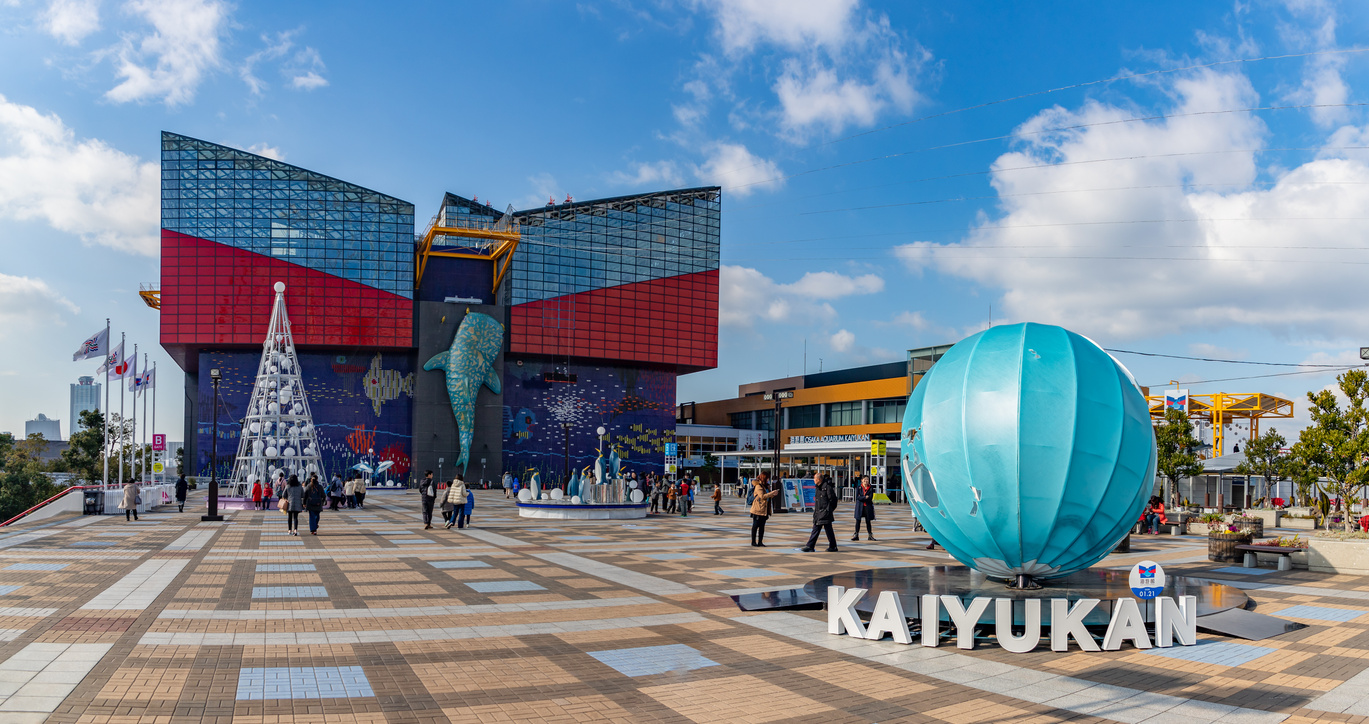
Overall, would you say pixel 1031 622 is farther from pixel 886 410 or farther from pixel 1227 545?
pixel 886 410

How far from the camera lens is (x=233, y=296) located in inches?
2469

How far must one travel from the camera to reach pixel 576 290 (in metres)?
71.2

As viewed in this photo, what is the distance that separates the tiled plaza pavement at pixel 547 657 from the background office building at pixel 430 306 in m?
45.5

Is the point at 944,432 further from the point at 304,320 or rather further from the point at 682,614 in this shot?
the point at 304,320

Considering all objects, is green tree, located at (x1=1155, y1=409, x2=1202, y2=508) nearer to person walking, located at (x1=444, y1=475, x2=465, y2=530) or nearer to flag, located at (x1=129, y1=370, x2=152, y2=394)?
person walking, located at (x1=444, y1=475, x2=465, y2=530)

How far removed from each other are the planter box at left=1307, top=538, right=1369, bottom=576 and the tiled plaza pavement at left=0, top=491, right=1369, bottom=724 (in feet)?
4.08

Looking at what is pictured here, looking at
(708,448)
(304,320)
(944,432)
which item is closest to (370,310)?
(304,320)

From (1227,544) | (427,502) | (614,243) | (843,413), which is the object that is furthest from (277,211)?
(1227,544)

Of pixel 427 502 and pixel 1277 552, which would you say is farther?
pixel 427 502

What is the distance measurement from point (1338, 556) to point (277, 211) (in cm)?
6577

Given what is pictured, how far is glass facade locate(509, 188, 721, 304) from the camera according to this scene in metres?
70.1

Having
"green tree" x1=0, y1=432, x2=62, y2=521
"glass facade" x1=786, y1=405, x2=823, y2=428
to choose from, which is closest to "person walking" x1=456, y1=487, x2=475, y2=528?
"green tree" x1=0, y1=432, x2=62, y2=521

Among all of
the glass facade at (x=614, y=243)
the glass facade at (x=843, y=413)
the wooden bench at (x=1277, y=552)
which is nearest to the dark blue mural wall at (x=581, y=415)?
the glass facade at (x=614, y=243)

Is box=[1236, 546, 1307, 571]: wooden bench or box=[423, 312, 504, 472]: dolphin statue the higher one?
box=[423, 312, 504, 472]: dolphin statue
